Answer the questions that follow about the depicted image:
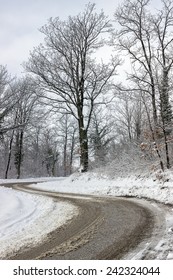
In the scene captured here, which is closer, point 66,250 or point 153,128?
point 66,250

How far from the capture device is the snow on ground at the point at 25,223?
8.38 metres

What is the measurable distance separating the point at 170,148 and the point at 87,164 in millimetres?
10518

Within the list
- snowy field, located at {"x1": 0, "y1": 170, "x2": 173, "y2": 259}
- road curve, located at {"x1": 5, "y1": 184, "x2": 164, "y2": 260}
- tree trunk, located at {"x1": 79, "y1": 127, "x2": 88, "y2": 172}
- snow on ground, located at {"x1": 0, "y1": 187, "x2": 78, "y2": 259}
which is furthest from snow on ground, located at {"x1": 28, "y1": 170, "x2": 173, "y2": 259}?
snow on ground, located at {"x1": 0, "y1": 187, "x2": 78, "y2": 259}

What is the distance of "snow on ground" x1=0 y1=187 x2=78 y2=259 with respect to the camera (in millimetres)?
8383

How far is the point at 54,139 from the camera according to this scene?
6900 centimetres

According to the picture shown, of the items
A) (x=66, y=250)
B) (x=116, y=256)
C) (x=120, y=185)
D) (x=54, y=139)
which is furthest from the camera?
(x=54, y=139)

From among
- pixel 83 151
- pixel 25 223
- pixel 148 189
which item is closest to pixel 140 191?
pixel 148 189

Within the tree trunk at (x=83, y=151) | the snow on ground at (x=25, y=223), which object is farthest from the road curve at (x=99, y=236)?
the tree trunk at (x=83, y=151)

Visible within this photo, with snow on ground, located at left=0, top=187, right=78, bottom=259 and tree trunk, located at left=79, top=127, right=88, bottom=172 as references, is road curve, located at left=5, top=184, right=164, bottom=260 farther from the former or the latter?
tree trunk, located at left=79, top=127, right=88, bottom=172

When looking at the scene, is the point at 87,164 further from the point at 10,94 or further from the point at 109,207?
the point at 109,207

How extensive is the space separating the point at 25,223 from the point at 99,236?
3777 mm

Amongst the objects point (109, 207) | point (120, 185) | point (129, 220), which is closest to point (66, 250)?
point (129, 220)

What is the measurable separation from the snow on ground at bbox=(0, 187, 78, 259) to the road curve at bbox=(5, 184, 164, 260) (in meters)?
0.37

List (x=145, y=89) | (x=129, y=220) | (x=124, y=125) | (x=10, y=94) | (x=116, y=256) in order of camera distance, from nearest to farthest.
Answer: (x=116, y=256) → (x=129, y=220) → (x=145, y=89) → (x=10, y=94) → (x=124, y=125)
